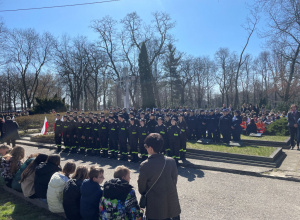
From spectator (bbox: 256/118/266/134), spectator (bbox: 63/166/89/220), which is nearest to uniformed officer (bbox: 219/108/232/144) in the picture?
spectator (bbox: 256/118/266/134)

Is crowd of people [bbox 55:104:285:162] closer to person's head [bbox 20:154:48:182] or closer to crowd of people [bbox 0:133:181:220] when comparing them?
person's head [bbox 20:154:48:182]

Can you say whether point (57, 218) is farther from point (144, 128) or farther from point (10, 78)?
point (10, 78)

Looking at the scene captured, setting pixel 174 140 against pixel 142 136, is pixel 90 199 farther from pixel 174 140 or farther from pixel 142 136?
pixel 142 136

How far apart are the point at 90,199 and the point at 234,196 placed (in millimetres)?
Answer: 3900

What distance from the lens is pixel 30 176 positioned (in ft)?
16.7

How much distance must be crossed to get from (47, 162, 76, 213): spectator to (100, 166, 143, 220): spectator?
1351 mm

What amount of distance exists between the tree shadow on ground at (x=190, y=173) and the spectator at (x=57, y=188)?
4166 millimetres

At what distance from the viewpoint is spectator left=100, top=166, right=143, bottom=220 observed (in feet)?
11.0

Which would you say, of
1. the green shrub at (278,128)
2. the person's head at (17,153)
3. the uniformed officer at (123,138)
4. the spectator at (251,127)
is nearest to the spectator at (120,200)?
the person's head at (17,153)

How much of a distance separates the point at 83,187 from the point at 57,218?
1.51 m

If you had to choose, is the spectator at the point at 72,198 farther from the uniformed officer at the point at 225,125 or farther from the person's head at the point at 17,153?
the uniformed officer at the point at 225,125

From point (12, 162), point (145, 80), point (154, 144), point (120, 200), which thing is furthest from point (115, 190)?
point (145, 80)

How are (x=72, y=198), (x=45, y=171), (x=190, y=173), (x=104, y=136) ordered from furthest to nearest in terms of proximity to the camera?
(x=104, y=136) → (x=190, y=173) → (x=45, y=171) → (x=72, y=198)

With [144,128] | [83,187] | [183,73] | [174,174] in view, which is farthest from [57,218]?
[183,73]
